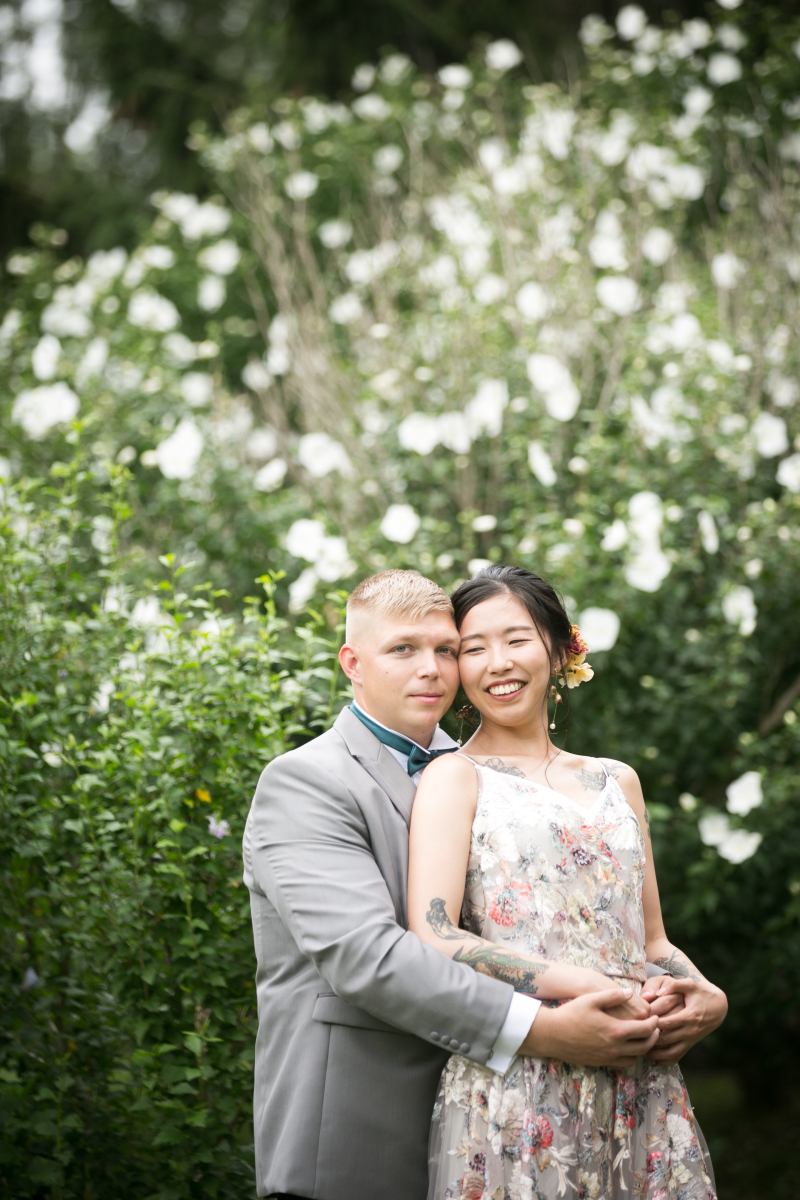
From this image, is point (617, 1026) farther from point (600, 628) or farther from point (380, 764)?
point (600, 628)

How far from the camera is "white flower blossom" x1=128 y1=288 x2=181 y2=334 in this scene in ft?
17.2

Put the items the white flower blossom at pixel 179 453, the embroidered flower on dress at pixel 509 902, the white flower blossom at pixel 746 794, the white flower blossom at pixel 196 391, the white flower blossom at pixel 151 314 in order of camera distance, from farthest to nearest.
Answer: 1. the white flower blossom at pixel 151 314
2. the white flower blossom at pixel 196 391
3. the white flower blossom at pixel 179 453
4. the white flower blossom at pixel 746 794
5. the embroidered flower on dress at pixel 509 902

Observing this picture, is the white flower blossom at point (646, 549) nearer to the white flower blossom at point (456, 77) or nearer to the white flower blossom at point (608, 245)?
the white flower blossom at point (608, 245)

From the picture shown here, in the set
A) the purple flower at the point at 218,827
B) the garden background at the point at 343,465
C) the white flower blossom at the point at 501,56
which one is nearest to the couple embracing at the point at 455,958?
the purple flower at the point at 218,827

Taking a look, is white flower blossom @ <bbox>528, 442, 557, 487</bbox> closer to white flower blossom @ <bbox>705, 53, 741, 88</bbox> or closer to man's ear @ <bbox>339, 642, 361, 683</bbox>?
man's ear @ <bbox>339, 642, 361, 683</bbox>

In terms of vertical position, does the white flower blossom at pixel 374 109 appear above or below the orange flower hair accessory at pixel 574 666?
above

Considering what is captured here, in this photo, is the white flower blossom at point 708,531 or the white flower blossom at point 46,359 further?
the white flower blossom at point 46,359

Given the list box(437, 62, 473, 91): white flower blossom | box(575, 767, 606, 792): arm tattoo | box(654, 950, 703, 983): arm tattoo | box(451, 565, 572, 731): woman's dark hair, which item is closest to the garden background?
box(437, 62, 473, 91): white flower blossom

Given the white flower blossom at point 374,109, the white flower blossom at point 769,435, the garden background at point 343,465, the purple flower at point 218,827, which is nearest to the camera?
the purple flower at point 218,827

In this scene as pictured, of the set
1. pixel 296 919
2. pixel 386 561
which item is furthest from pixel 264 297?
pixel 296 919

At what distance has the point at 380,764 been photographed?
177 cm

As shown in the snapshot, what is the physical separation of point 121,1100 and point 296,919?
1102 mm

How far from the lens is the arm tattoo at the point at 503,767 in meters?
1.80

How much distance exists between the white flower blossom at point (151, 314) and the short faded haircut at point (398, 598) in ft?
12.6
